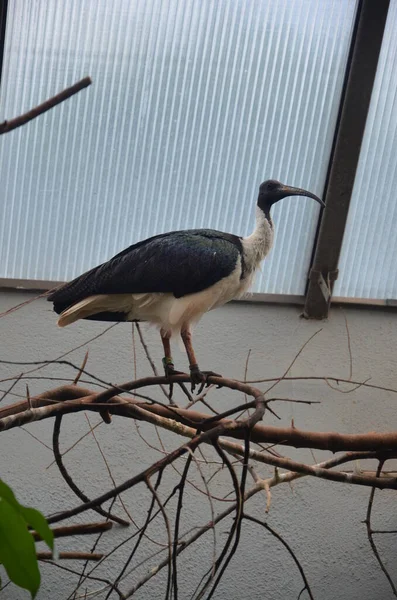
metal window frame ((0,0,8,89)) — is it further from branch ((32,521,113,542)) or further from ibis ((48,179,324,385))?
branch ((32,521,113,542))

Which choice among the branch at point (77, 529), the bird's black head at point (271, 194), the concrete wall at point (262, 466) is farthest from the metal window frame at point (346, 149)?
the branch at point (77, 529)

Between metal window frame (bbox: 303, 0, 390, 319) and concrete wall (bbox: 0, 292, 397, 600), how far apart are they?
0.77 ft

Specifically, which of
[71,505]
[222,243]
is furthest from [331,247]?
[71,505]

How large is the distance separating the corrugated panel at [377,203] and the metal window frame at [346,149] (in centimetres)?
11

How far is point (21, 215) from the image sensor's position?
4020mm

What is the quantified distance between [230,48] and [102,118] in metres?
0.64

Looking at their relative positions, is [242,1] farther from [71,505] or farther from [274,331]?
[71,505]

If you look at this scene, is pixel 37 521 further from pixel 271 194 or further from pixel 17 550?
pixel 271 194

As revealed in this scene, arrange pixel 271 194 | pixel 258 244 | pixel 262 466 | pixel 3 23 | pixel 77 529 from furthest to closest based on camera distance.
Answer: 1. pixel 262 466
2. pixel 3 23
3. pixel 271 194
4. pixel 258 244
5. pixel 77 529

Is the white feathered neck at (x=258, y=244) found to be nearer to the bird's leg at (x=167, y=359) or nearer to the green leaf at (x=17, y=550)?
the bird's leg at (x=167, y=359)

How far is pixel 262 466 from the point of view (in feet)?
12.8

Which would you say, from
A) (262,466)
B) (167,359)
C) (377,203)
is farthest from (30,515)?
(377,203)

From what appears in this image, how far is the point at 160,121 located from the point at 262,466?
5.36ft

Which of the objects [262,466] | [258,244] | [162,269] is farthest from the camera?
[262,466]
